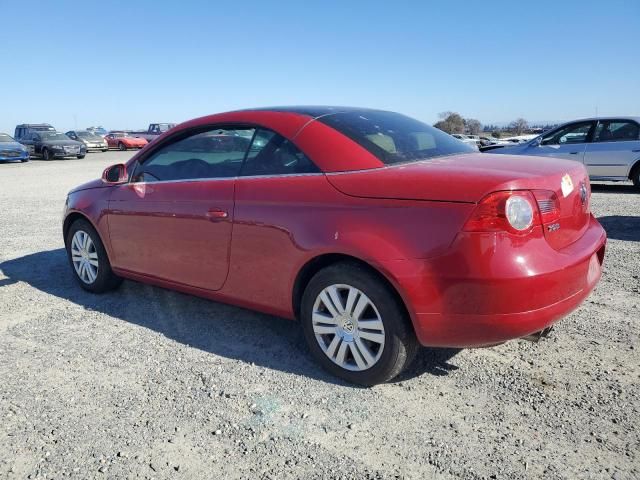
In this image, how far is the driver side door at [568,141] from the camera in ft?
34.8

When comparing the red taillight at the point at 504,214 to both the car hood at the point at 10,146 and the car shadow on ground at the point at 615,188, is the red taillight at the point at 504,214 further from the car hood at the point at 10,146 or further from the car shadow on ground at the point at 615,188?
the car hood at the point at 10,146

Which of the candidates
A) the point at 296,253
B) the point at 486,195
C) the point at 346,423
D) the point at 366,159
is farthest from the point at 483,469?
the point at 366,159

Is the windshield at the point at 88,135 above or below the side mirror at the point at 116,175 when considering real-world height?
above

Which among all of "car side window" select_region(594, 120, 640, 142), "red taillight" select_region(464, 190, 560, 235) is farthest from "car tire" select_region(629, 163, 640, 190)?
"red taillight" select_region(464, 190, 560, 235)

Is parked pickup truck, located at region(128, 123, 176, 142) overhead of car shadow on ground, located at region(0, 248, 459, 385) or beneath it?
overhead

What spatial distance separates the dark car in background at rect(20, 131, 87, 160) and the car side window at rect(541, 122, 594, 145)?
2466 cm

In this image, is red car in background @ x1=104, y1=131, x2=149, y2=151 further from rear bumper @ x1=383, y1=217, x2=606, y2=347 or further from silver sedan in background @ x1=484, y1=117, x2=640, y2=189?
rear bumper @ x1=383, y1=217, x2=606, y2=347

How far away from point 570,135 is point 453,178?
9.51 metres

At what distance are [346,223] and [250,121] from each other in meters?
1.18

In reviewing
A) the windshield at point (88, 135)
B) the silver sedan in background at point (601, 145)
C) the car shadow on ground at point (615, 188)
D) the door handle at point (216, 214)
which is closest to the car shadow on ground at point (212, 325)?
the door handle at point (216, 214)

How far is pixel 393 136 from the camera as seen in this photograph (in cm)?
333

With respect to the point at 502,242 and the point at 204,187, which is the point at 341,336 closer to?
the point at 502,242

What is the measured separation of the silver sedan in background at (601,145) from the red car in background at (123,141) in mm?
30469

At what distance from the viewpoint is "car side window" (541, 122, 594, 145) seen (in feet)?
34.9
